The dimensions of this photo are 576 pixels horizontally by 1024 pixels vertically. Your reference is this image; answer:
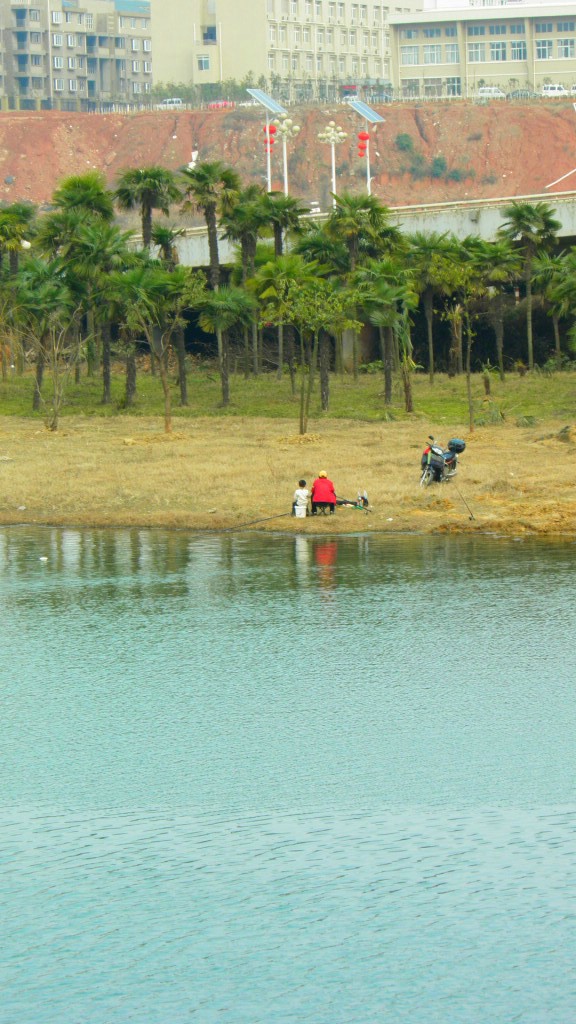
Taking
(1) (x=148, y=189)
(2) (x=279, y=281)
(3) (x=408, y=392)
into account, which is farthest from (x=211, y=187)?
(3) (x=408, y=392)

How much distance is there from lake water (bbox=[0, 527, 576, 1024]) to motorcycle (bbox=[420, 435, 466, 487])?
906 centimetres

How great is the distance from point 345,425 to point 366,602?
90.2ft

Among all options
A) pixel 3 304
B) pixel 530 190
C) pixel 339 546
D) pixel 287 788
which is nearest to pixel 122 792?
pixel 287 788

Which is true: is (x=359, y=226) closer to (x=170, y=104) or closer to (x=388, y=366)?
(x=388, y=366)

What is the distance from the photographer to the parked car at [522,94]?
193250mm

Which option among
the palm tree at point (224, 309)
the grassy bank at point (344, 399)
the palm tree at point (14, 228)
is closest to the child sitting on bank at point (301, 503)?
the grassy bank at point (344, 399)

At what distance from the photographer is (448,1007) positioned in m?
14.1

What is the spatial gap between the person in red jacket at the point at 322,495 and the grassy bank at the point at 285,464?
1.73 ft

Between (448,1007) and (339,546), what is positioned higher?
(339,546)

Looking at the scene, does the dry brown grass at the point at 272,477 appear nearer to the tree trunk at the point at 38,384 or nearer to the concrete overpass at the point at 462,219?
the tree trunk at the point at 38,384

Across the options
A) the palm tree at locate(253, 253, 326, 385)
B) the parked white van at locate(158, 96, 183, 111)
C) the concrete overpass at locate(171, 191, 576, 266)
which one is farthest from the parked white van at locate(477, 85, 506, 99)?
the palm tree at locate(253, 253, 326, 385)

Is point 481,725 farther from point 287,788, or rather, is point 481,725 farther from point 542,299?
point 542,299

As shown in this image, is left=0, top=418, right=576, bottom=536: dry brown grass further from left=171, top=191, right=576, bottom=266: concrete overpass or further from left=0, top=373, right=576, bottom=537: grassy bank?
left=171, top=191, right=576, bottom=266: concrete overpass

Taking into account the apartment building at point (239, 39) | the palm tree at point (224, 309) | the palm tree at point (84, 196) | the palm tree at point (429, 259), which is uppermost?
the apartment building at point (239, 39)
